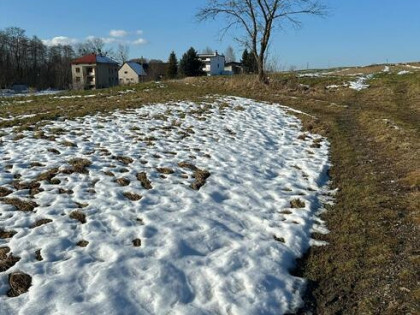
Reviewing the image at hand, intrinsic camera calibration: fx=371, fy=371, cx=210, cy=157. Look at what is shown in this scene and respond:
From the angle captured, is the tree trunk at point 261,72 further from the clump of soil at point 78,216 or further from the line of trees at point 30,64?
the line of trees at point 30,64

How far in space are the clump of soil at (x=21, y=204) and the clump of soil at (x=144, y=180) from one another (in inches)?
75.0

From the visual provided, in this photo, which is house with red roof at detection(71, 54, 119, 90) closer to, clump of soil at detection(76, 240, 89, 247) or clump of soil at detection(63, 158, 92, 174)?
clump of soil at detection(63, 158, 92, 174)

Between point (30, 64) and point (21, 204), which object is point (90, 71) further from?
point (21, 204)

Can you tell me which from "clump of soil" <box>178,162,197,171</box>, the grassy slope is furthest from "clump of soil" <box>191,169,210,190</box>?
the grassy slope

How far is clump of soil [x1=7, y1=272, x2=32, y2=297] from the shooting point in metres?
3.90

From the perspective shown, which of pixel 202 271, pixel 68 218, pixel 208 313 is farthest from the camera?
pixel 68 218

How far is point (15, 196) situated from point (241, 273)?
401 centimetres

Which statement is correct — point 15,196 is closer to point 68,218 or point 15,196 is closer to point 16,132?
point 68,218

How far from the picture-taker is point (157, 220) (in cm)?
566

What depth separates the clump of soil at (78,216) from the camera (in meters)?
5.48

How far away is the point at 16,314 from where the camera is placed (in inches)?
141

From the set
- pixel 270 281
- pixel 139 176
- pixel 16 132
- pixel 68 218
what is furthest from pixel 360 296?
pixel 16 132

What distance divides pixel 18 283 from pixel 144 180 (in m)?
3.42

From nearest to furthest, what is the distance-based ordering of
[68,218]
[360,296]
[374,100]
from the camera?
1. [360,296]
2. [68,218]
3. [374,100]
